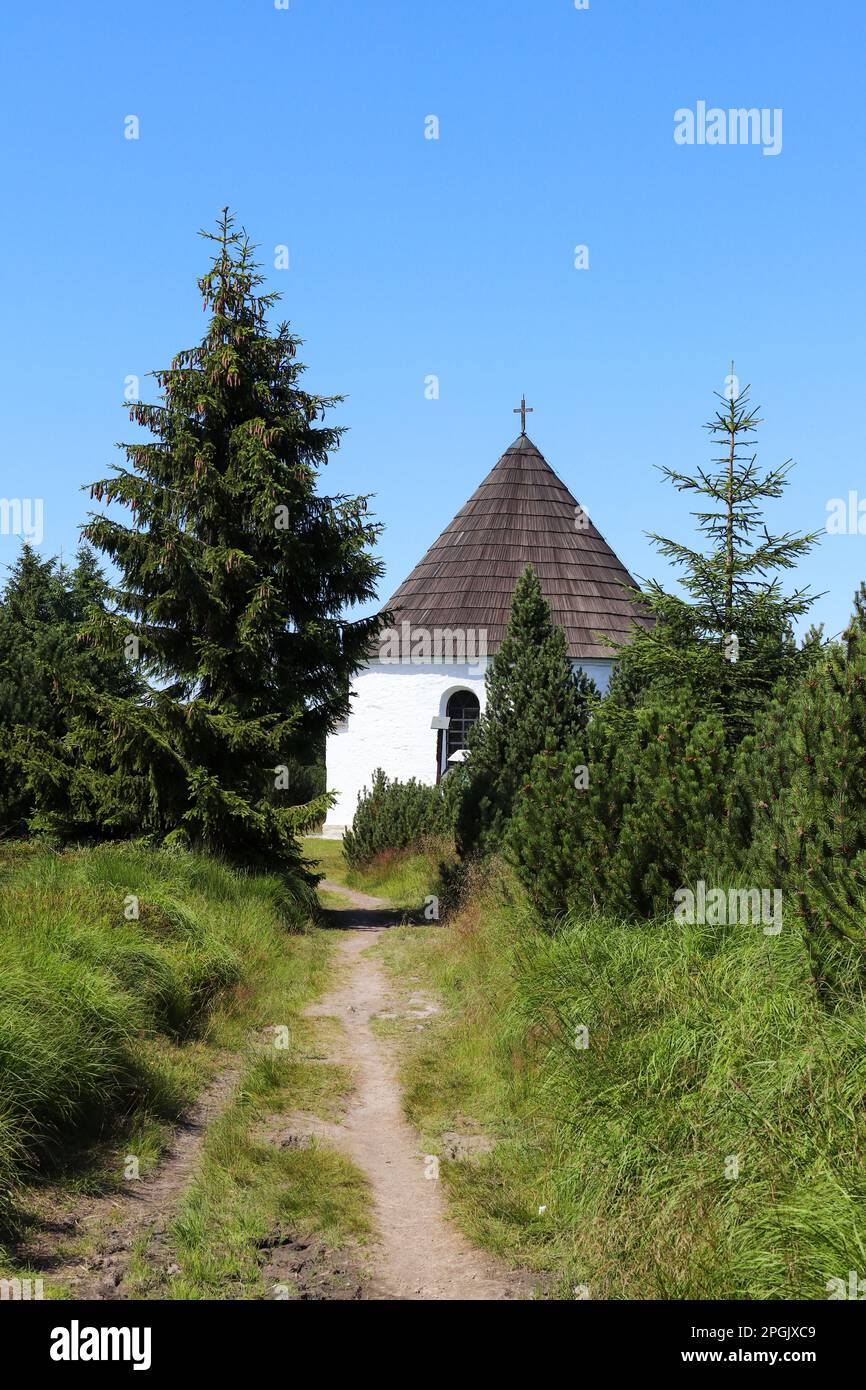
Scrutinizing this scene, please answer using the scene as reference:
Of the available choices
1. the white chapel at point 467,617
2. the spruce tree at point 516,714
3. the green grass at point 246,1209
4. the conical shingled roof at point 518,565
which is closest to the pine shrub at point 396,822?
the spruce tree at point 516,714

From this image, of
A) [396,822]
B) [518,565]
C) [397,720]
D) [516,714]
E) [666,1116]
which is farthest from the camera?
[397,720]

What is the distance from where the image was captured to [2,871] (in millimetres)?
10930

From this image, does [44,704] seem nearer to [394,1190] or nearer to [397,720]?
[394,1190]

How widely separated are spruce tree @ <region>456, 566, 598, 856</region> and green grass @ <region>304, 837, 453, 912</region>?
1.45 m

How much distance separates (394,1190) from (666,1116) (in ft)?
5.53

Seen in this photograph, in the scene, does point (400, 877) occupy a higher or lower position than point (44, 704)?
lower

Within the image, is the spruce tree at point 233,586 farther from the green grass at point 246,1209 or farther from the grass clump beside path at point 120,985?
the green grass at point 246,1209

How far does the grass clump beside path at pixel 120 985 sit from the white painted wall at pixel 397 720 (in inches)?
649

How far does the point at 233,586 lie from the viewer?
47.1 ft

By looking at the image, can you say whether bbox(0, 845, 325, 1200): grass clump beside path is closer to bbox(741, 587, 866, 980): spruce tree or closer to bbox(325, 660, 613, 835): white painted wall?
bbox(741, 587, 866, 980): spruce tree

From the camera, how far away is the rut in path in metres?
5.07

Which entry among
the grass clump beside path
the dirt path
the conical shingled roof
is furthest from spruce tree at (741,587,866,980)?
the conical shingled roof

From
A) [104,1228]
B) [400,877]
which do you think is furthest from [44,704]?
[104,1228]
